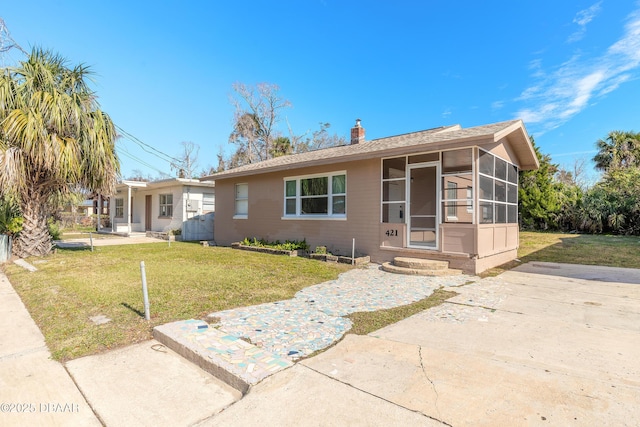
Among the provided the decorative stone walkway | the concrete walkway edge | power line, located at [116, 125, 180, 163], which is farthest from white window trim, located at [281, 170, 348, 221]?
power line, located at [116, 125, 180, 163]

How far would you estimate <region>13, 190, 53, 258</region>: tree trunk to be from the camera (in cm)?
972

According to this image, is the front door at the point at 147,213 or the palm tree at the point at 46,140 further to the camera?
the front door at the point at 147,213

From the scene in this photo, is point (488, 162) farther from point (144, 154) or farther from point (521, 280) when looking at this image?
point (144, 154)

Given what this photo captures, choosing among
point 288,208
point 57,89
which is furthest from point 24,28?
point 288,208

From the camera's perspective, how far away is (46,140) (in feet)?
28.3

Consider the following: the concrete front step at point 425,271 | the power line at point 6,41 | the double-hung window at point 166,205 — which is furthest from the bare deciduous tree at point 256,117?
the concrete front step at point 425,271

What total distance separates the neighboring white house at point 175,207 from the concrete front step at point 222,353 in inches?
571

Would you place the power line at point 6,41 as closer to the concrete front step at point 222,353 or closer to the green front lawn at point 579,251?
the concrete front step at point 222,353

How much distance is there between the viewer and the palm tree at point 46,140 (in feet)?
27.8

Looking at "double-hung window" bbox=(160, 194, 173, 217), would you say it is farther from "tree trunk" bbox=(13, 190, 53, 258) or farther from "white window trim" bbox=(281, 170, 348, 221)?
"white window trim" bbox=(281, 170, 348, 221)

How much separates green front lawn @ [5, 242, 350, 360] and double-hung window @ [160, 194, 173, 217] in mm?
8401

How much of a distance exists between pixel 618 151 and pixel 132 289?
31.2 meters

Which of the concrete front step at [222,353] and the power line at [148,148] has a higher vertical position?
the power line at [148,148]

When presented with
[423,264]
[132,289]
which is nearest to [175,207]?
[132,289]
